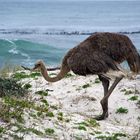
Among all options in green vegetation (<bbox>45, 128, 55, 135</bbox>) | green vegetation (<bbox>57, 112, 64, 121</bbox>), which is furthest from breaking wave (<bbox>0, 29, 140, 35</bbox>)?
green vegetation (<bbox>45, 128, 55, 135</bbox>)

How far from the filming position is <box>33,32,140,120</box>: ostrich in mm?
9453

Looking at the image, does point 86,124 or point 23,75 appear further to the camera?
point 23,75

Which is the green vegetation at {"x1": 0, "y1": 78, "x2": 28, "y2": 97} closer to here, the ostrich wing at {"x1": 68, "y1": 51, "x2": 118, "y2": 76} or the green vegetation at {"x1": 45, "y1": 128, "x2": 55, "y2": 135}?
the ostrich wing at {"x1": 68, "y1": 51, "x2": 118, "y2": 76}

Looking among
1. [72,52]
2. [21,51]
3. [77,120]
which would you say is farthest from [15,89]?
[21,51]

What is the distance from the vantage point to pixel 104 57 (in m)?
9.47

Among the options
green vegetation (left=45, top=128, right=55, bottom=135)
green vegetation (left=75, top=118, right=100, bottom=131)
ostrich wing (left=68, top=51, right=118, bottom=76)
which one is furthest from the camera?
ostrich wing (left=68, top=51, right=118, bottom=76)

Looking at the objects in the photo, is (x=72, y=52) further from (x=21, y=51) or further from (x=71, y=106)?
(x=21, y=51)

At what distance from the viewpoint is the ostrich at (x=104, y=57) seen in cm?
945

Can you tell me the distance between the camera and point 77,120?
8.54 meters

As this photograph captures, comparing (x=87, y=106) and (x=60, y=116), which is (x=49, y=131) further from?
(x=87, y=106)

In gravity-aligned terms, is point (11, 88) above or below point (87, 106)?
above

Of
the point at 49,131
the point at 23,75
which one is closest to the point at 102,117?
the point at 49,131

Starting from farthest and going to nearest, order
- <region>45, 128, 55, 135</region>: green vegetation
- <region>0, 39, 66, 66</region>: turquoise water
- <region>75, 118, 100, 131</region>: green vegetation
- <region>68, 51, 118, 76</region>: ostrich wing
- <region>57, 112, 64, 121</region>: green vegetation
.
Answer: <region>0, 39, 66, 66</region>: turquoise water → <region>68, 51, 118, 76</region>: ostrich wing → <region>57, 112, 64, 121</region>: green vegetation → <region>75, 118, 100, 131</region>: green vegetation → <region>45, 128, 55, 135</region>: green vegetation

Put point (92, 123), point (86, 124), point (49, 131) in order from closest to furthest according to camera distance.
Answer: point (49, 131)
point (86, 124)
point (92, 123)
